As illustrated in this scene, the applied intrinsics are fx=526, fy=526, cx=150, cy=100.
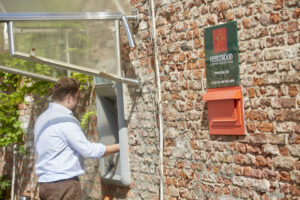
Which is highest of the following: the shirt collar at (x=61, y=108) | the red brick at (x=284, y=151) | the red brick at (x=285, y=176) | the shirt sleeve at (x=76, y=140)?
the shirt collar at (x=61, y=108)

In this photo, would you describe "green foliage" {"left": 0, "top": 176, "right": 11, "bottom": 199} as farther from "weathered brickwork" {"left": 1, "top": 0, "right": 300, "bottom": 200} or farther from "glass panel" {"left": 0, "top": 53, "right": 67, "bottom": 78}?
"weathered brickwork" {"left": 1, "top": 0, "right": 300, "bottom": 200}

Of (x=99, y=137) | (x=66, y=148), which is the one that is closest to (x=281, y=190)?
(x=66, y=148)

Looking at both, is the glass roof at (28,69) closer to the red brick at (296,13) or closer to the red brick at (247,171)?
the red brick at (247,171)

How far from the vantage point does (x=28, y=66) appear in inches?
256

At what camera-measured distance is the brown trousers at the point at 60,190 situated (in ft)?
15.6

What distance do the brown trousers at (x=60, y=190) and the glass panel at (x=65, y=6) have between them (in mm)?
1674

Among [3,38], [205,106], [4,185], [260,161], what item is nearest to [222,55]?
[205,106]

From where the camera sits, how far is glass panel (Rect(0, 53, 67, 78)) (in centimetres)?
631

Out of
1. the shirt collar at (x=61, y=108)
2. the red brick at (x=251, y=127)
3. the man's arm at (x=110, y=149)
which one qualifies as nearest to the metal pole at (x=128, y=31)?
the shirt collar at (x=61, y=108)

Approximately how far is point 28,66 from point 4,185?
3047 mm

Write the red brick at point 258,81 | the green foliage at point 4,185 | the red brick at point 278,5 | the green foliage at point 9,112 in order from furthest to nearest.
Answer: the green foliage at point 4,185
the green foliage at point 9,112
the red brick at point 258,81
the red brick at point 278,5

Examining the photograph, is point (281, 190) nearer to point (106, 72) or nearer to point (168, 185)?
point (168, 185)

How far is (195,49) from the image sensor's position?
4645mm

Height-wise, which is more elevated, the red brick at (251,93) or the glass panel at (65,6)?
the glass panel at (65,6)
